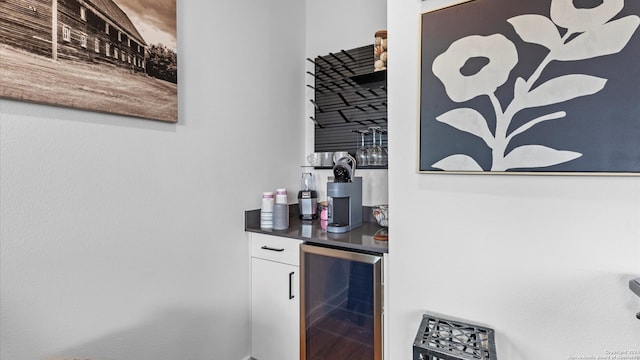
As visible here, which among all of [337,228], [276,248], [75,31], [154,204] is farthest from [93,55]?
[337,228]

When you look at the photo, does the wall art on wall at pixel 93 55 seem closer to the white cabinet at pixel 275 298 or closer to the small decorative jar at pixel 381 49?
the white cabinet at pixel 275 298

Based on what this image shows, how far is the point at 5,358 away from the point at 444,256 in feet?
5.38

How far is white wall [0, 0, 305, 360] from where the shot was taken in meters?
1.04

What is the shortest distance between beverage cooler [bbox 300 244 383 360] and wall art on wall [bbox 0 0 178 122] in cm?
108

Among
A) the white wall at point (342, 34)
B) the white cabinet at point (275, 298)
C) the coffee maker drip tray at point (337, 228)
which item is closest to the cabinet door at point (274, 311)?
the white cabinet at point (275, 298)

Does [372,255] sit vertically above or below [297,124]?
below

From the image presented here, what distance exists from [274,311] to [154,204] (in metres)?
0.92

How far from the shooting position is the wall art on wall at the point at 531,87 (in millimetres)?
976

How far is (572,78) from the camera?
40.7 inches

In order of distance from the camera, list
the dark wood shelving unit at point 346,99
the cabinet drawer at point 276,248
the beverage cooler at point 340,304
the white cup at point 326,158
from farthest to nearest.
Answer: the white cup at point 326,158 < the dark wood shelving unit at point 346,99 < the cabinet drawer at point 276,248 < the beverage cooler at point 340,304

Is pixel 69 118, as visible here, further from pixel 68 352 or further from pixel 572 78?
pixel 572 78

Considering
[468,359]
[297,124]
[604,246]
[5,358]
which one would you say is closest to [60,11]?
[5,358]

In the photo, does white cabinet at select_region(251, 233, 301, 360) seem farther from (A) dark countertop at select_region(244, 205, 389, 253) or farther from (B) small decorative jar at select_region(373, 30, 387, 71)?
(B) small decorative jar at select_region(373, 30, 387, 71)

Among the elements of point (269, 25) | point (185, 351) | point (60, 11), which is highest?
point (269, 25)
